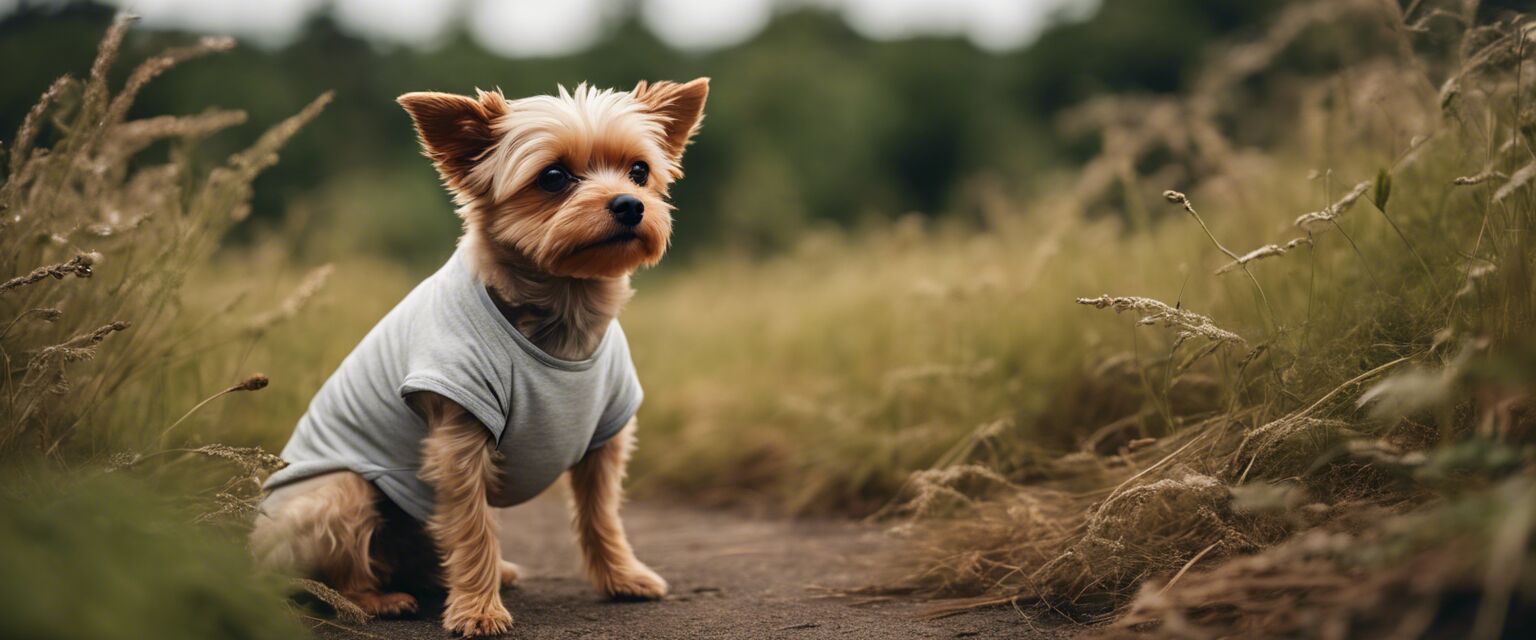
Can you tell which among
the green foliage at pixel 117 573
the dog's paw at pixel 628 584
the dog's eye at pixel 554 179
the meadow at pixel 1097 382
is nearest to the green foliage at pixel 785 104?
the meadow at pixel 1097 382

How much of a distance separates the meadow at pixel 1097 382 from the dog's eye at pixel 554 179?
35.4 inches

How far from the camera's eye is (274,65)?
42.2 feet

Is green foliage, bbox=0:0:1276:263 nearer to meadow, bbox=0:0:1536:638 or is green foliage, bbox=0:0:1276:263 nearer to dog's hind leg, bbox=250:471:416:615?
meadow, bbox=0:0:1536:638

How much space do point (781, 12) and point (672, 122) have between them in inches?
480

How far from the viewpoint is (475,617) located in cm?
279

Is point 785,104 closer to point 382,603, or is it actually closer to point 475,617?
point 382,603

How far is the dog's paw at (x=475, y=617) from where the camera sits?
278 cm

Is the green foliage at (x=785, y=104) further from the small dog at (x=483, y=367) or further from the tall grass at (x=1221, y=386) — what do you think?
the small dog at (x=483, y=367)

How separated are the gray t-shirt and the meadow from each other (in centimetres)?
33

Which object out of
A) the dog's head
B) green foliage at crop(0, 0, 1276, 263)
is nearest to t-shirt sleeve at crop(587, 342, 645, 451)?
the dog's head

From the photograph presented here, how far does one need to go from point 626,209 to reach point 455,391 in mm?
698

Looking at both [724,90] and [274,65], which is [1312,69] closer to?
[724,90]

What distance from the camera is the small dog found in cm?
282

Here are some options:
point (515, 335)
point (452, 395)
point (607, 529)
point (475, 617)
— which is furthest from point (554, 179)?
point (475, 617)
